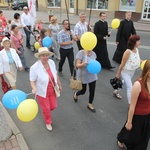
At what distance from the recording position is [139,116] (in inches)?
117

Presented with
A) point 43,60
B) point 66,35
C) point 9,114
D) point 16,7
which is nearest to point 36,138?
point 9,114

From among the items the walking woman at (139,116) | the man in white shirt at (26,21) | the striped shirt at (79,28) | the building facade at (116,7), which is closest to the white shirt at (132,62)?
the walking woman at (139,116)

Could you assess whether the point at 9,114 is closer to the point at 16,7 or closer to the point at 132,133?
the point at 132,133

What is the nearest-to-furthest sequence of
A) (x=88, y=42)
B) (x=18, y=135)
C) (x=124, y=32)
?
(x=18, y=135)
(x=88, y=42)
(x=124, y=32)

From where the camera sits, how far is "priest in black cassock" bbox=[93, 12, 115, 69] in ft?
22.3

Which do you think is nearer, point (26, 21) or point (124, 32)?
point (124, 32)

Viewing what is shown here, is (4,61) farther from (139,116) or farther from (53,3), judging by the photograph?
(53,3)

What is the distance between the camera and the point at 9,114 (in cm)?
473

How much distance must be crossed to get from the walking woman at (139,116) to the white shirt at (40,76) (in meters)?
1.59

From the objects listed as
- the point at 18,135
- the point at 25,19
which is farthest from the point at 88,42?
the point at 25,19

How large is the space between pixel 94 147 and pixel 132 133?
926mm

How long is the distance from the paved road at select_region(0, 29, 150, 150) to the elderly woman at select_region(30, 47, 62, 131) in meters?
0.48

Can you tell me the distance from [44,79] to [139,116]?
68.6 inches

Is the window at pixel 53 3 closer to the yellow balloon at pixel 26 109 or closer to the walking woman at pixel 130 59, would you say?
the walking woman at pixel 130 59
